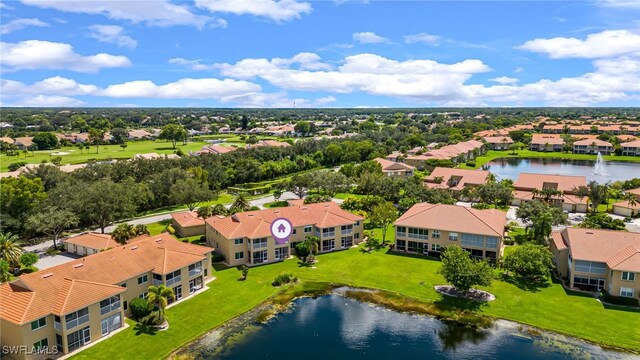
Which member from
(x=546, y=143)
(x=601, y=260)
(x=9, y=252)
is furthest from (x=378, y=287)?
(x=546, y=143)

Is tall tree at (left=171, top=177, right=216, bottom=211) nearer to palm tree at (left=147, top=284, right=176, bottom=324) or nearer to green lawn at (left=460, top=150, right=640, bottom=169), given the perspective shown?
palm tree at (left=147, top=284, right=176, bottom=324)

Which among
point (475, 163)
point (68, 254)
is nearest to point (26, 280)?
point (68, 254)

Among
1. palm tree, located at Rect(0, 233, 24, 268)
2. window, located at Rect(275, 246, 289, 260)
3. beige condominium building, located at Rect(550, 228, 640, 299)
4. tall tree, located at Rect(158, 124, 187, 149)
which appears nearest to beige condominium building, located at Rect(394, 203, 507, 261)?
beige condominium building, located at Rect(550, 228, 640, 299)

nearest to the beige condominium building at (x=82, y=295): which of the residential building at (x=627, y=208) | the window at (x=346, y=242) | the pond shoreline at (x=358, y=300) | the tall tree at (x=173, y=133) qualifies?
the pond shoreline at (x=358, y=300)

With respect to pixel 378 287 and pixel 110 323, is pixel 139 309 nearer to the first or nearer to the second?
pixel 110 323

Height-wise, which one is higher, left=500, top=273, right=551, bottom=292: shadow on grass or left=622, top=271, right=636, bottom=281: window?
left=622, top=271, right=636, bottom=281: window

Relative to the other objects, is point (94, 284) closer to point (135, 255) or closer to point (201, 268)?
point (135, 255)
